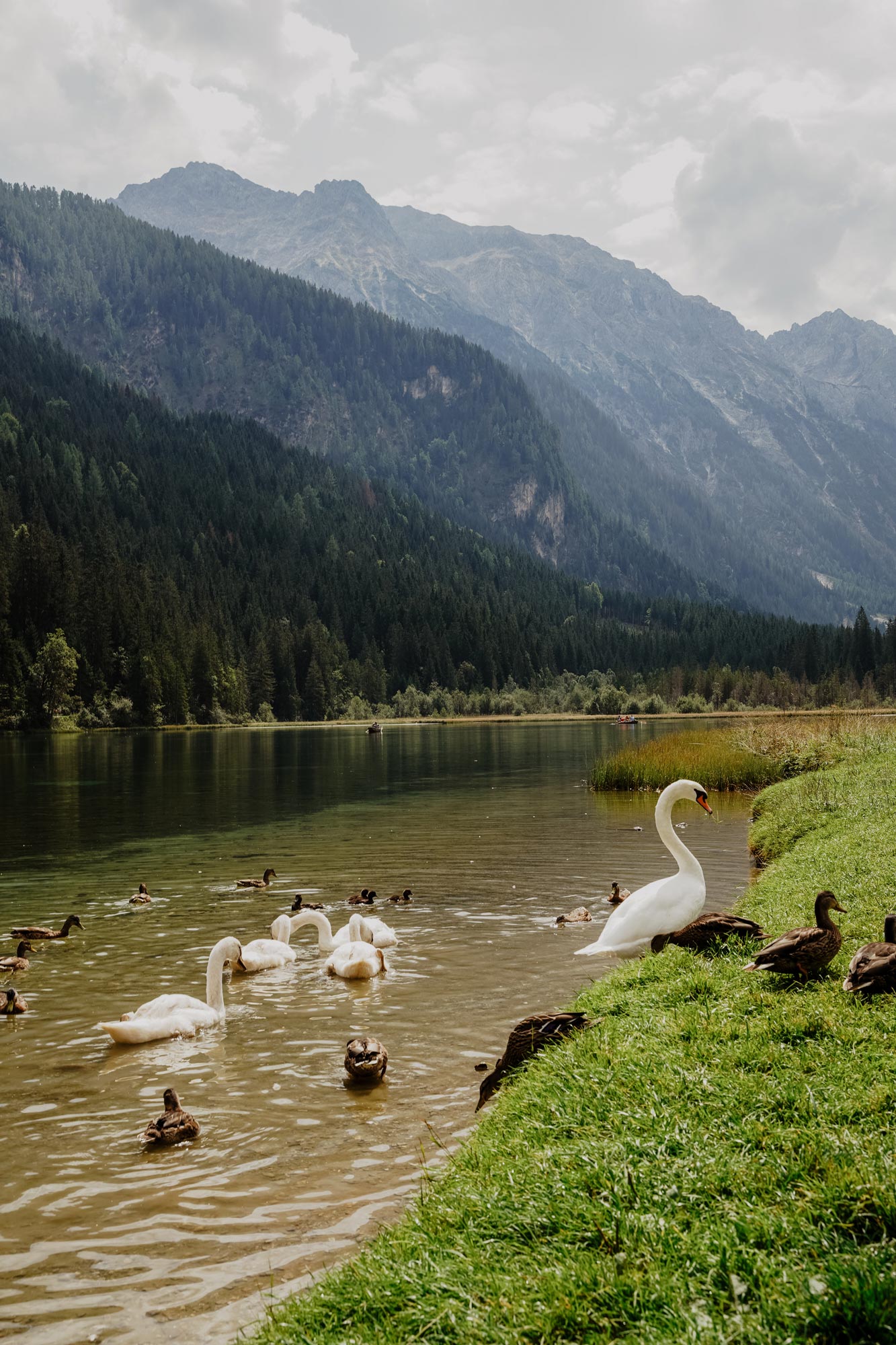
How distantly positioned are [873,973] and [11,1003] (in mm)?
11442

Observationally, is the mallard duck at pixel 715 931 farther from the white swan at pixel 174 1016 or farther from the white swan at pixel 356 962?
the white swan at pixel 174 1016

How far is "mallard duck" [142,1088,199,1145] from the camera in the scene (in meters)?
9.47

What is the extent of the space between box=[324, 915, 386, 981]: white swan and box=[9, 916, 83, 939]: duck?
6113 mm

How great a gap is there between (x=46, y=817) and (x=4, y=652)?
3424 inches

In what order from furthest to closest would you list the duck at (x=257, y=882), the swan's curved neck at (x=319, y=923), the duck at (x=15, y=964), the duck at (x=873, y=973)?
the duck at (x=257, y=882)
the swan's curved neck at (x=319, y=923)
the duck at (x=15, y=964)
the duck at (x=873, y=973)

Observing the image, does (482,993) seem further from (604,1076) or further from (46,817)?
(46,817)

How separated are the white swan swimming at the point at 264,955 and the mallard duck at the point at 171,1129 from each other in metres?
6.55

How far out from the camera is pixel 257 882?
23.9 metres

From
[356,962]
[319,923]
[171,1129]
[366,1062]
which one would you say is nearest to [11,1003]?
[356,962]

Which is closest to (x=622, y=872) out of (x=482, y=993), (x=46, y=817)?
(x=482, y=993)

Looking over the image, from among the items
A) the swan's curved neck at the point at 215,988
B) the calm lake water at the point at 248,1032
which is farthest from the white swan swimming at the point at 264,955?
the swan's curved neck at the point at 215,988

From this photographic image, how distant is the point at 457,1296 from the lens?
5.32 m

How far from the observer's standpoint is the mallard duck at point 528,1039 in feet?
31.8

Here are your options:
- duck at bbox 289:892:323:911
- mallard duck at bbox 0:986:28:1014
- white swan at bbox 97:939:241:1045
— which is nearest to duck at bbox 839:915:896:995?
white swan at bbox 97:939:241:1045
